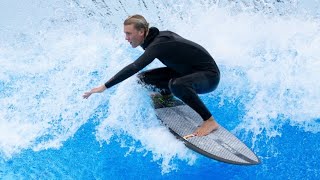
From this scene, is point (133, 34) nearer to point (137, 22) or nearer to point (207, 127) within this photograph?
point (137, 22)

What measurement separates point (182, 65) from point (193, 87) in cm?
31

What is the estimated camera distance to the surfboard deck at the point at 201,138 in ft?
14.8

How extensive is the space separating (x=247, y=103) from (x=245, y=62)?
4.71 feet

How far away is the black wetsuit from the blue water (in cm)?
58

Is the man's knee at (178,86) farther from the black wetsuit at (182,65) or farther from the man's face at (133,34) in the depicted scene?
the man's face at (133,34)

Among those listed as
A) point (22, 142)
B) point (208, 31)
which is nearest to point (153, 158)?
point (22, 142)

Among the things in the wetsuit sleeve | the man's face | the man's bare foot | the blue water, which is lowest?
the blue water

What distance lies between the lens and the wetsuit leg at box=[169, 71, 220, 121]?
4727 millimetres

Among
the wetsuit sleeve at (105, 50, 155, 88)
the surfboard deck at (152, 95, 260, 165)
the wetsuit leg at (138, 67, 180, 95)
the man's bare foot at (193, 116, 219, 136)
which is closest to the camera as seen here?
the surfboard deck at (152, 95, 260, 165)

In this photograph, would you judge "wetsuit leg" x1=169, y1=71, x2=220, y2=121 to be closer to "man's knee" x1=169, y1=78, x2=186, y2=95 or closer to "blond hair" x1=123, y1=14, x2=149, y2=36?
"man's knee" x1=169, y1=78, x2=186, y2=95

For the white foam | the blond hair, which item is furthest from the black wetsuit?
the white foam

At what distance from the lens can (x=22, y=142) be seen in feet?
17.9

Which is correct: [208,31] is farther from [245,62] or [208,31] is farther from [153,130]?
[153,130]

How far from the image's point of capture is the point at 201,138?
4840 millimetres
